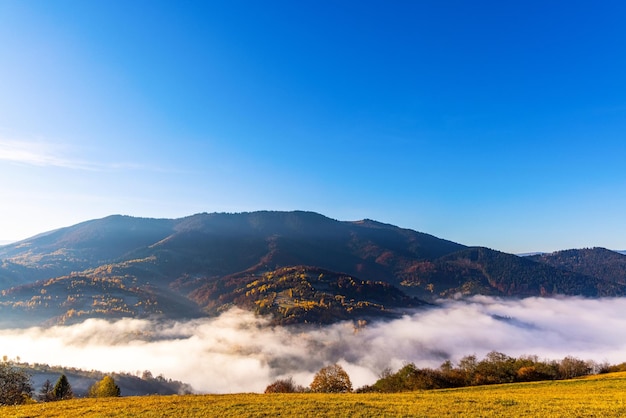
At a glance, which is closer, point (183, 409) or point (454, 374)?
point (183, 409)

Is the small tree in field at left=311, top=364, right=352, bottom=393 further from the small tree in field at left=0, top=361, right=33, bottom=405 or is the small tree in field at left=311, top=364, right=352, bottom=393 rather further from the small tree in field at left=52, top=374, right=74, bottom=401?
the small tree in field at left=52, top=374, right=74, bottom=401

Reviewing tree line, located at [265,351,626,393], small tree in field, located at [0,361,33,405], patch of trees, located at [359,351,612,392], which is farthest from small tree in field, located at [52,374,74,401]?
patch of trees, located at [359,351,612,392]

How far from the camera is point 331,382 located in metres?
113

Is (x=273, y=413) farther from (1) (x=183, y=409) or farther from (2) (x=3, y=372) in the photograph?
(2) (x=3, y=372)

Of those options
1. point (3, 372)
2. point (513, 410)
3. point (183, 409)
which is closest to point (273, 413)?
point (183, 409)

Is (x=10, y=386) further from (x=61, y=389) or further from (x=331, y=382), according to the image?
(x=331, y=382)

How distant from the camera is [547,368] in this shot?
10369 centimetres

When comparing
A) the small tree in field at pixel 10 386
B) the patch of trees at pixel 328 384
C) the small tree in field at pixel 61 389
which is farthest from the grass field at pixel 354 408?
the small tree in field at pixel 61 389

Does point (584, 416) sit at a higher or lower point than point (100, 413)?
higher

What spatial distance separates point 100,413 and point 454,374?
9408 centimetres

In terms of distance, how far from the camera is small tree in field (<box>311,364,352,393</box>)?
111312mm

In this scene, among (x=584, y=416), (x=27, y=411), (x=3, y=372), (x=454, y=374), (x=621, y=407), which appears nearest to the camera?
(x=584, y=416)

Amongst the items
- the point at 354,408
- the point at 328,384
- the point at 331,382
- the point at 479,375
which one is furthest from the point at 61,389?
the point at 479,375

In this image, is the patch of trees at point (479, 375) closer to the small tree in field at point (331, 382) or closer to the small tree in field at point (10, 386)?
the small tree in field at point (331, 382)
